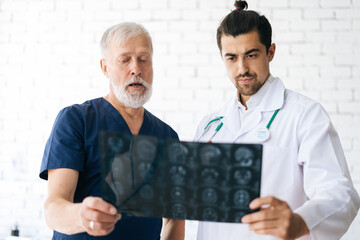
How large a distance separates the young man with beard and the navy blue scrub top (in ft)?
0.95

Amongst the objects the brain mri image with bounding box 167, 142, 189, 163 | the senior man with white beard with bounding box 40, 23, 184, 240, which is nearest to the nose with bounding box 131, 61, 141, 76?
the senior man with white beard with bounding box 40, 23, 184, 240

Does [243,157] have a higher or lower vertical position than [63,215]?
higher

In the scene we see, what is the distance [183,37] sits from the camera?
2.78 m

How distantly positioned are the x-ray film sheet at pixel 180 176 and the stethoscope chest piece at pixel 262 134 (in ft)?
1.72

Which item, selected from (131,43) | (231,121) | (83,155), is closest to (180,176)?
(83,155)

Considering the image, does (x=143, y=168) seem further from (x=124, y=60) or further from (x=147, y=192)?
(x=124, y=60)

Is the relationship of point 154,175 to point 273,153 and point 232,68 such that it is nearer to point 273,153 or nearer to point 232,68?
point 273,153

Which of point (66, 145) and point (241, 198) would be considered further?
point (66, 145)

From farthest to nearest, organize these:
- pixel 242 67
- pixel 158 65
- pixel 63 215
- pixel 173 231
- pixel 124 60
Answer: pixel 158 65
pixel 173 231
pixel 124 60
pixel 242 67
pixel 63 215

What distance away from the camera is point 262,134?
1.46 metres

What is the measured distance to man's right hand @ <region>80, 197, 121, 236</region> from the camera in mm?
1030

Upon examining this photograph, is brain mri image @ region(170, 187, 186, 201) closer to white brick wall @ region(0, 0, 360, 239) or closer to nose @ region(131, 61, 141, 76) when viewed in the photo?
nose @ region(131, 61, 141, 76)

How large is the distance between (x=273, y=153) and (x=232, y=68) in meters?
0.37

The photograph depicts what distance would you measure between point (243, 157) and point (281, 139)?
1.76ft
